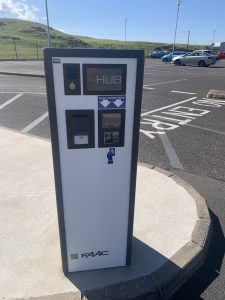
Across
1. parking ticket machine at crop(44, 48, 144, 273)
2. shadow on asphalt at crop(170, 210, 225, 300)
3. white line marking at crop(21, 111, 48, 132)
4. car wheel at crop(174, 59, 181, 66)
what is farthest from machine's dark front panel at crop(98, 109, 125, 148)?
car wheel at crop(174, 59, 181, 66)

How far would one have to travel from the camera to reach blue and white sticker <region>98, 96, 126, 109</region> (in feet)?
6.79

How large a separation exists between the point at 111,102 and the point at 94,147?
0.35m

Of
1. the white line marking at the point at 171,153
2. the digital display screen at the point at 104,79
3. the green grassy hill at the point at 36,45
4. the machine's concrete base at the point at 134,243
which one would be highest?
the digital display screen at the point at 104,79

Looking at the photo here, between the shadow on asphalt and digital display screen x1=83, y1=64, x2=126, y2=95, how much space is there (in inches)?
70.3

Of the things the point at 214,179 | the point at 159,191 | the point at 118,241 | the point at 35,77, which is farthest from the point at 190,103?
the point at 35,77

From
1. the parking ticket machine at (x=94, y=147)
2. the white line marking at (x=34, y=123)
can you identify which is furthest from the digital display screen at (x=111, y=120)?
the white line marking at (x=34, y=123)

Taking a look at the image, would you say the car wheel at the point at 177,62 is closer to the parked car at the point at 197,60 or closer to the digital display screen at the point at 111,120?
the parked car at the point at 197,60

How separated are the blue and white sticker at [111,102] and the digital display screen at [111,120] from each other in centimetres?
6

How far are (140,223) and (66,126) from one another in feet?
5.34

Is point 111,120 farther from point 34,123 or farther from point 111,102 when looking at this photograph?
point 34,123

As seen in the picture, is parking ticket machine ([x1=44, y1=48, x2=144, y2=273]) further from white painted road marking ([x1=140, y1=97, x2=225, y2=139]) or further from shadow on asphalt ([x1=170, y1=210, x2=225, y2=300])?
white painted road marking ([x1=140, y1=97, x2=225, y2=139])

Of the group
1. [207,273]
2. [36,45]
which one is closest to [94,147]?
[207,273]

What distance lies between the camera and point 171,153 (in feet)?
18.1

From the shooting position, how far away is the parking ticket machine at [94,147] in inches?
77.9
